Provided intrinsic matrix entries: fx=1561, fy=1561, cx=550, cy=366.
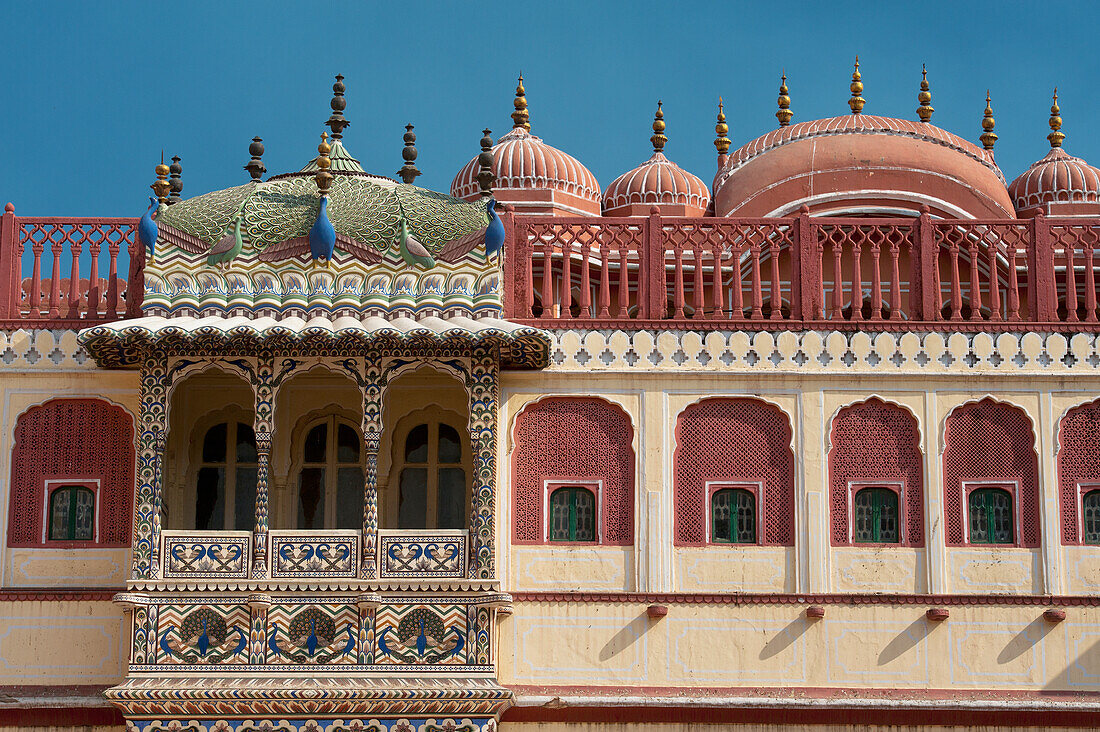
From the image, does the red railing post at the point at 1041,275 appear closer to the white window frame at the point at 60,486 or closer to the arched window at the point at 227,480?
the arched window at the point at 227,480

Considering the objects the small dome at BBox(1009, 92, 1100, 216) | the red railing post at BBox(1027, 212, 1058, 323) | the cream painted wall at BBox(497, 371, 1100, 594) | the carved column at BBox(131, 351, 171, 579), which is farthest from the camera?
the small dome at BBox(1009, 92, 1100, 216)

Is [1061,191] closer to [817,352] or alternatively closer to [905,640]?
[817,352]

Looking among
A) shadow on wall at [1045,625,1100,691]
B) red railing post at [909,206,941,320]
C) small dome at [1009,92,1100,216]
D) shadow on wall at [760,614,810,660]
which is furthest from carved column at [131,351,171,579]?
small dome at [1009,92,1100,216]

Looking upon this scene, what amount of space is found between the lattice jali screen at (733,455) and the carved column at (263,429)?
3.50 m

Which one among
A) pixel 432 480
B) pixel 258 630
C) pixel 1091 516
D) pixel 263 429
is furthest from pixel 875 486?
pixel 258 630

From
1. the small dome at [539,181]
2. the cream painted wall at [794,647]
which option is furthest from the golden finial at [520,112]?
the cream painted wall at [794,647]

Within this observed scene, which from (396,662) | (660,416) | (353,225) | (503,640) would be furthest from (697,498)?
(353,225)

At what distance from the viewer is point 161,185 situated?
13656 millimetres

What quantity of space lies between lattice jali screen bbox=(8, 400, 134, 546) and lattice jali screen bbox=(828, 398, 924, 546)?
6160mm

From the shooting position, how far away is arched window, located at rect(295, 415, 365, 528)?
14141mm

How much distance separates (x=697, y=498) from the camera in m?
13.6

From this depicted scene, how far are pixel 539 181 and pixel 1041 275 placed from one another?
21.7 feet

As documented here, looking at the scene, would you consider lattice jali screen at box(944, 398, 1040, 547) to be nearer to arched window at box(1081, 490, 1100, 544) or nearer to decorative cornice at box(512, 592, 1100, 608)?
arched window at box(1081, 490, 1100, 544)

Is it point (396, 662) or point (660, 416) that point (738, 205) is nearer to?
point (660, 416)
